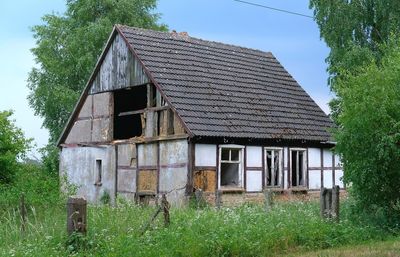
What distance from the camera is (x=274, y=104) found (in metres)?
27.1

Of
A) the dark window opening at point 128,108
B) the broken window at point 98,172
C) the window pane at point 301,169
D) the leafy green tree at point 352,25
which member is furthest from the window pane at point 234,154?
the leafy green tree at point 352,25

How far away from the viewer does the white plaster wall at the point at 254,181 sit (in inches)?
938

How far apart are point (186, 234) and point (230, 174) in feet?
41.7

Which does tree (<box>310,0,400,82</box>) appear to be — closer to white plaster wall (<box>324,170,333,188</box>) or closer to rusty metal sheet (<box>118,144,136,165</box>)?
white plaster wall (<box>324,170,333,188</box>)

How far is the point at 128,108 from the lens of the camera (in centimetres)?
2795

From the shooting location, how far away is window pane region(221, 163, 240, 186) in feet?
77.9

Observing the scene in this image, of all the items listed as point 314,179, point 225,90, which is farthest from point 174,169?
point 314,179

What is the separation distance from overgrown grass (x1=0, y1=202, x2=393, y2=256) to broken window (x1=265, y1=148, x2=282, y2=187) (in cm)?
1018

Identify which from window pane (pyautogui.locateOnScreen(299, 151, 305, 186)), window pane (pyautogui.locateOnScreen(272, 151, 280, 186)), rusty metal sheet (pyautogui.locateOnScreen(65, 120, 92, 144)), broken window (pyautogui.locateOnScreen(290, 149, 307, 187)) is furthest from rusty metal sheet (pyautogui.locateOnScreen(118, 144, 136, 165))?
window pane (pyautogui.locateOnScreen(299, 151, 305, 186))

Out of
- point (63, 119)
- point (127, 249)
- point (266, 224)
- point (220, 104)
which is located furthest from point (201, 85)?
point (63, 119)

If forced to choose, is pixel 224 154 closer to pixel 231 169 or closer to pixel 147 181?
pixel 231 169

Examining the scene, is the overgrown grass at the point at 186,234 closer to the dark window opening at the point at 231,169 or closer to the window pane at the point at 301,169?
the dark window opening at the point at 231,169

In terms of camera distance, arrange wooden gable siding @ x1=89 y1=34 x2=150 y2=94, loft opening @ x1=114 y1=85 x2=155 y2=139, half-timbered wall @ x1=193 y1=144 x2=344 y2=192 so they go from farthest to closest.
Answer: loft opening @ x1=114 y1=85 x2=155 y2=139
wooden gable siding @ x1=89 y1=34 x2=150 y2=94
half-timbered wall @ x1=193 y1=144 x2=344 y2=192

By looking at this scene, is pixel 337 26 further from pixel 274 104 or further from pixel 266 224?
pixel 266 224
